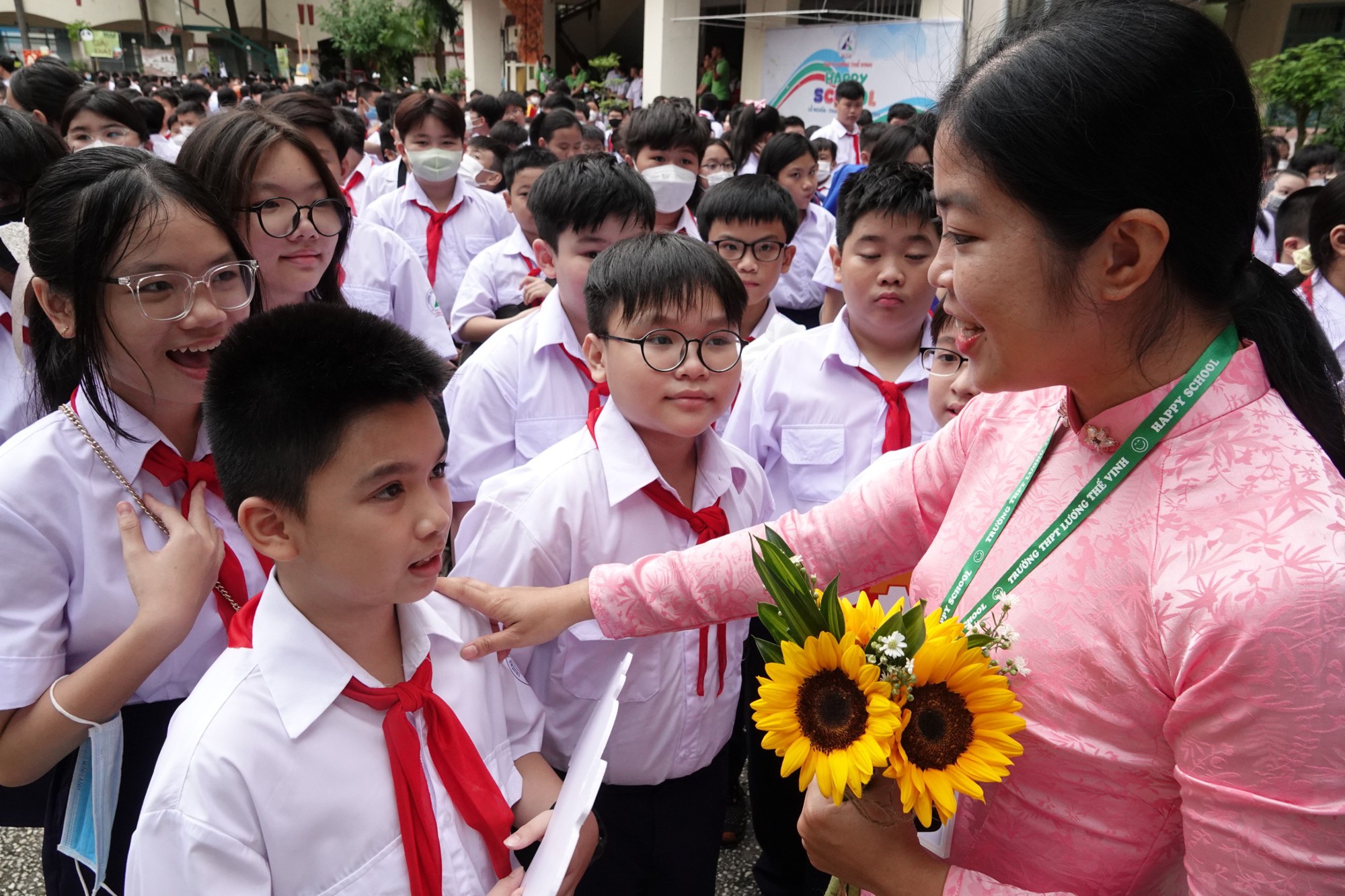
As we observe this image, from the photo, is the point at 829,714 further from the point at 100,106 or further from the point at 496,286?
the point at 100,106

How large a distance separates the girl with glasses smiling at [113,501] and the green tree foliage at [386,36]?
2284 cm

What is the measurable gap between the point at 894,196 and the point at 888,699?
1.82m

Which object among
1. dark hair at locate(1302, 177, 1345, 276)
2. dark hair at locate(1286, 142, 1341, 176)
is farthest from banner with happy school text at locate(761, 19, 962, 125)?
dark hair at locate(1302, 177, 1345, 276)

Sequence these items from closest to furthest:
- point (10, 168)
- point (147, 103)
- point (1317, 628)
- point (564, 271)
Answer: point (1317, 628) → point (10, 168) → point (564, 271) → point (147, 103)

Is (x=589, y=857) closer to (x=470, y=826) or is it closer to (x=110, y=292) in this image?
(x=470, y=826)

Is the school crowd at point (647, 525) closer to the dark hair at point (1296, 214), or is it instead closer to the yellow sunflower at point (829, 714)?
the yellow sunflower at point (829, 714)

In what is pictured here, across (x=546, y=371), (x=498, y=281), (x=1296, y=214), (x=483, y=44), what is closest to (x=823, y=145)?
(x=1296, y=214)

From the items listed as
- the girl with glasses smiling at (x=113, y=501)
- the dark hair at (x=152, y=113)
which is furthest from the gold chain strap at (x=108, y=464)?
the dark hair at (x=152, y=113)

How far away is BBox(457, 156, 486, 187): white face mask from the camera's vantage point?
22.1ft

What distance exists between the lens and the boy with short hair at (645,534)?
180 centimetres

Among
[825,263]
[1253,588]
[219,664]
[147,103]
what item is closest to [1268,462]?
[1253,588]

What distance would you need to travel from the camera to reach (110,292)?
1.52 meters

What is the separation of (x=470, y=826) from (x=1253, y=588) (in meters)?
1.11

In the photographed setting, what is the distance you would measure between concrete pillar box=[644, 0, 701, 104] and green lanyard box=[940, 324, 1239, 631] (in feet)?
54.8
